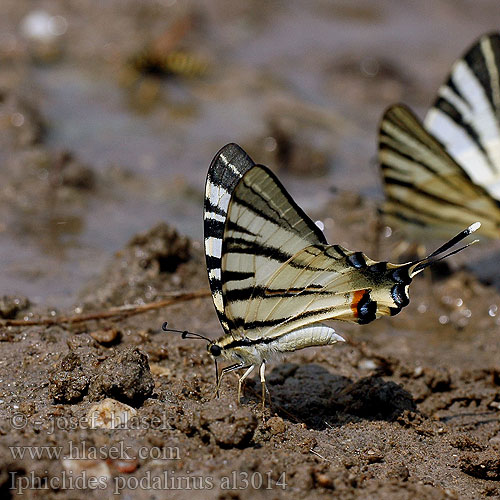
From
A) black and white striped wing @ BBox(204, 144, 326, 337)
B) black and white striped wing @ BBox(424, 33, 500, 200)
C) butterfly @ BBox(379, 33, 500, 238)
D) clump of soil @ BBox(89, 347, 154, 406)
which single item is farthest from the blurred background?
black and white striped wing @ BBox(204, 144, 326, 337)

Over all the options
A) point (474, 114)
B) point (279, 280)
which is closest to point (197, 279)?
point (279, 280)

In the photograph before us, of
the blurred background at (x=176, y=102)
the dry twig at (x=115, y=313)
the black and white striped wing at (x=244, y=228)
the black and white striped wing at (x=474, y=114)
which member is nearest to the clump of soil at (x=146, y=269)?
the dry twig at (x=115, y=313)

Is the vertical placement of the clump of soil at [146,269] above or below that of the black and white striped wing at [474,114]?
below

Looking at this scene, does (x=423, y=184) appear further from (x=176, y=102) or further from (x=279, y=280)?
(x=176, y=102)

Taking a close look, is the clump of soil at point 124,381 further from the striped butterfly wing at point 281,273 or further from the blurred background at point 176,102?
the blurred background at point 176,102

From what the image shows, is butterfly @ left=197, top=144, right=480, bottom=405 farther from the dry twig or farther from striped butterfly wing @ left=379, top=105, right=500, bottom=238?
striped butterfly wing @ left=379, top=105, right=500, bottom=238
